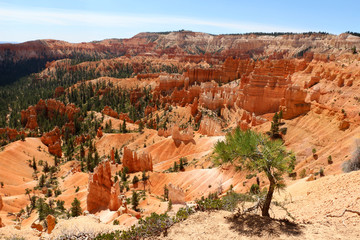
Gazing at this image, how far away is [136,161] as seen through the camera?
136 ft

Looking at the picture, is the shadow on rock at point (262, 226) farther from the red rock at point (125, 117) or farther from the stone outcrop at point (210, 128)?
the red rock at point (125, 117)

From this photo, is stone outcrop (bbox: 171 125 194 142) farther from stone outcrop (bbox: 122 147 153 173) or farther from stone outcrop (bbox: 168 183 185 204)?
stone outcrop (bbox: 168 183 185 204)

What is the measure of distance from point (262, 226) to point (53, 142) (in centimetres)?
6242

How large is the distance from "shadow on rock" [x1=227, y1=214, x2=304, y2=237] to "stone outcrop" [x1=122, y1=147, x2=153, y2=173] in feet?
97.6

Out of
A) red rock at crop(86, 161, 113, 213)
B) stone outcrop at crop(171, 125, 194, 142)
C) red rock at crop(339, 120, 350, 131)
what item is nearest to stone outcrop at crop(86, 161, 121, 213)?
red rock at crop(86, 161, 113, 213)

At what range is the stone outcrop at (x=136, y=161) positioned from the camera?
40.8 metres

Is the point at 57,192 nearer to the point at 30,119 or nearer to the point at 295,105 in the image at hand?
the point at 295,105

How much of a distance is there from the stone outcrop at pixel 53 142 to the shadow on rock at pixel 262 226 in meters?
55.4

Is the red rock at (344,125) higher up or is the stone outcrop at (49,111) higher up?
the red rock at (344,125)

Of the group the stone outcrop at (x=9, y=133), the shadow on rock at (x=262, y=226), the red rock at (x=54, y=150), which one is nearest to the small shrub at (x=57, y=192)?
the red rock at (x=54, y=150)

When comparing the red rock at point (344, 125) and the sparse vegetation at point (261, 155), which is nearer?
the sparse vegetation at point (261, 155)

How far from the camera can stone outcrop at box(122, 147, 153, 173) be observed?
40.8 meters

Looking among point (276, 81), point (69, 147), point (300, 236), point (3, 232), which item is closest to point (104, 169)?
point (3, 232)

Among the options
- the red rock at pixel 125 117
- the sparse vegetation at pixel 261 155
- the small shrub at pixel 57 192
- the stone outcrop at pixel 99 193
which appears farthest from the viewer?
the red rock at pixel 125 117
